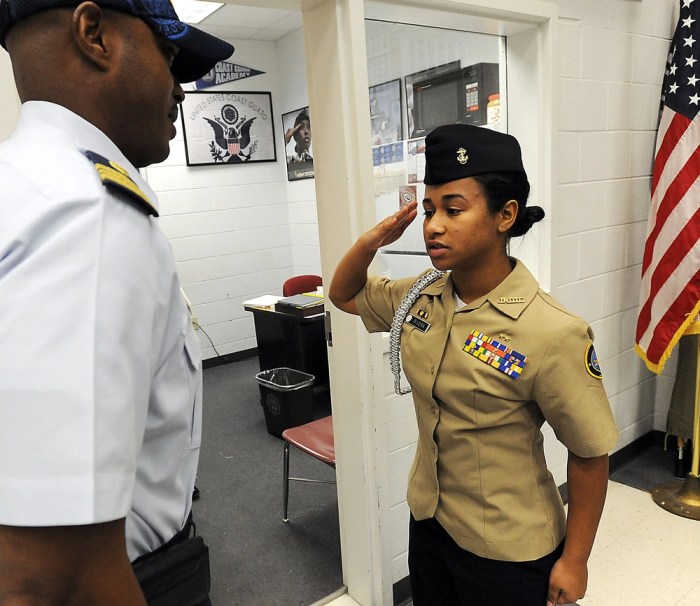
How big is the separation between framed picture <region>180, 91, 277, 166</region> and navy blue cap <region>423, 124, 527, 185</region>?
4.09 m

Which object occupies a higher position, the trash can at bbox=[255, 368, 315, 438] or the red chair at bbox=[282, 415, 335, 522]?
the red chair at bbox=[282, 415, 335, 522]

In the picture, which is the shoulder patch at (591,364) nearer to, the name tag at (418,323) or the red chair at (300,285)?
the name tag at (418,323)

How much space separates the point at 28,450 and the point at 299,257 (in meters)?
5.05

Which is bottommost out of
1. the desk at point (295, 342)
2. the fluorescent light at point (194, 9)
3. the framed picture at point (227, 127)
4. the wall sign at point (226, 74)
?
the desk at point (295, 342)

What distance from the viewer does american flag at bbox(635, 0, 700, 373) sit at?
8.02 feet

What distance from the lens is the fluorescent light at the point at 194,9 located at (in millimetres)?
3881

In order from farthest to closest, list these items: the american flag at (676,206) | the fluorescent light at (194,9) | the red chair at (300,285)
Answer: the red chair at (300,285) → the fluorescent light at (194,9) → the american flag at (676,206)

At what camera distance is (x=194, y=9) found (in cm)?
404

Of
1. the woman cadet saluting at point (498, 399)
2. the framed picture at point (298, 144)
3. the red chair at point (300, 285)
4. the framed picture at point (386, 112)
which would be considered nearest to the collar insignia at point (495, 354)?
the woman cadet saluting at point (498, 399)

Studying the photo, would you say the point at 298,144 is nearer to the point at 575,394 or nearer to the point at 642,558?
the point at 642,558

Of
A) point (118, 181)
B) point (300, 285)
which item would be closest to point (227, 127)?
point (300, 285)

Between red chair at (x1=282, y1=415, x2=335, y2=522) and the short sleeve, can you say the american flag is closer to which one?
red chair at (x1=282, y1=415, x2=335, y2=522)

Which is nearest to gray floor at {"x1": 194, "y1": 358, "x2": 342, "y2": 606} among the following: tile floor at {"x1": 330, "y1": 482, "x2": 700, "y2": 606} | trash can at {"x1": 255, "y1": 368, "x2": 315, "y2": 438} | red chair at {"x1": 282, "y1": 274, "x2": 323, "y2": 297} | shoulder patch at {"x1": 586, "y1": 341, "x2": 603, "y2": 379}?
trash can at {"x1": 255, "y1": 368, "x2": 315, "y2": 438}

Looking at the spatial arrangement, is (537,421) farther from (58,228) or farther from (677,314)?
(677,314)
